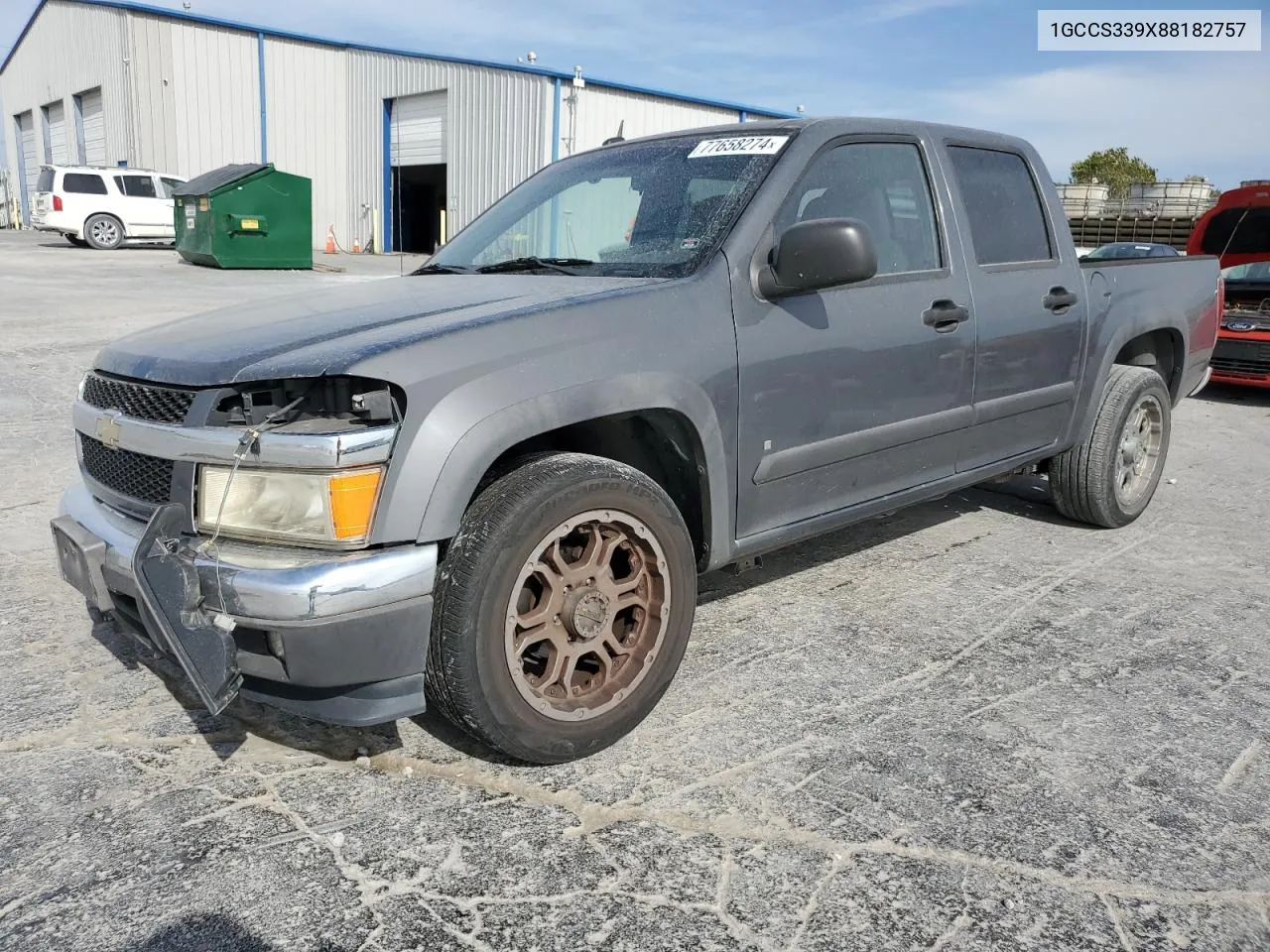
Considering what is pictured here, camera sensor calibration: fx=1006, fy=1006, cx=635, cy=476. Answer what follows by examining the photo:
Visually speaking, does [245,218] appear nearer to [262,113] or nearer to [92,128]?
[262,113]

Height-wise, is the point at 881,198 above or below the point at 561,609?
above

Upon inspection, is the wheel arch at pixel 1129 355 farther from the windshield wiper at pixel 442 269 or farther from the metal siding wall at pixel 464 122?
the metal siding wall at pixel 464 122

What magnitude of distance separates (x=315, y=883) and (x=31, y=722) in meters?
1.25

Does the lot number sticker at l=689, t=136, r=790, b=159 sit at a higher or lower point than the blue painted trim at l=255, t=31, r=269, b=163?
lower

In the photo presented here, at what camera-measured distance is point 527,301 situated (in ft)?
9.14

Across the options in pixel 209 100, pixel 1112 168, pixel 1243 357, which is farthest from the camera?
pixel 1112 168

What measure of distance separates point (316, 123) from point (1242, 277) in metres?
24.8

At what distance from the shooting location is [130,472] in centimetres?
261

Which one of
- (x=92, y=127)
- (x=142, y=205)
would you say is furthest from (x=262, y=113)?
(x=92, y=127)

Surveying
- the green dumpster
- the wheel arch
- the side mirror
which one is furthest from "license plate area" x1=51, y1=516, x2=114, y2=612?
the green dumpster

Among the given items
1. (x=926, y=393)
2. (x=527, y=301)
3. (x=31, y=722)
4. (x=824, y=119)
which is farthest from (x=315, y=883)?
(x=824, y=119)

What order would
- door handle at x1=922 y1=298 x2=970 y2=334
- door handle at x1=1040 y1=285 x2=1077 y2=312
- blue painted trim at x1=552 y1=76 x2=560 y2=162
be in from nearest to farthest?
door handle at x1=922 y1=298 x2=970 y2=334 < door handle at x1=1040 y1=285 x2=1077 y2=312 < blue painted trim at x1=552 y1=76 x2=560 y2=162

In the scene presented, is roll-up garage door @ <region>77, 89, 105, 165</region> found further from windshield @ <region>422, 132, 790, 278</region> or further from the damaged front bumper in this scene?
the damaged front bumper

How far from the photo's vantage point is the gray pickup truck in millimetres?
2289
